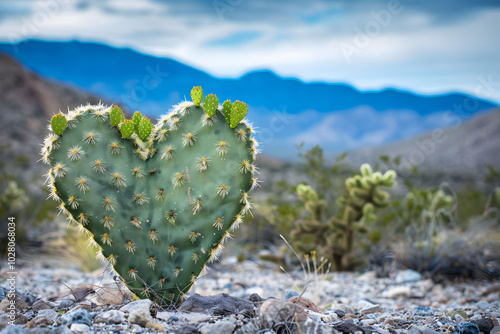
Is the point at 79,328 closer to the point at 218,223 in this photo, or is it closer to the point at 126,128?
the point at 218,223

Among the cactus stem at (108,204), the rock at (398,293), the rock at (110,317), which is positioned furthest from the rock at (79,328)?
the rock at (398,293)

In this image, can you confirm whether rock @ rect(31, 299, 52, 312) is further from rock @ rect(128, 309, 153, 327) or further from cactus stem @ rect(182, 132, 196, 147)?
cactus stem @ rect(182, 132, 196, 147)

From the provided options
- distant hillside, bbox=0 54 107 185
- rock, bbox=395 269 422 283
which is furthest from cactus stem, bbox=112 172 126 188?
distant hillside, bbox=0 54 107 185

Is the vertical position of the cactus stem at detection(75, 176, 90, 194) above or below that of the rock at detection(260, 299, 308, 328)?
above

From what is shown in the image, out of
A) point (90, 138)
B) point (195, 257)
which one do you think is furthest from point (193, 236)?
point (90, 138)

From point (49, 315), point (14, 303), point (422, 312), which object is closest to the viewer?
point (49, 315)

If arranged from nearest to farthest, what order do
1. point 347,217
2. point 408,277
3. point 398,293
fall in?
point 398,293
point 408,277
point 347,217

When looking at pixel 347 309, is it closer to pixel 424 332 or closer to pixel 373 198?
pixel 424 332
